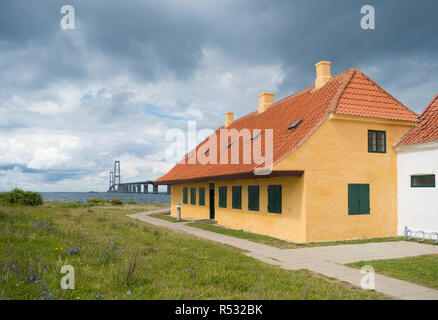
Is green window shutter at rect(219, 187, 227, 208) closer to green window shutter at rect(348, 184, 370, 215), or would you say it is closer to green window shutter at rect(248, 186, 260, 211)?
green window shutter at rect(248, 186, 260, 211)

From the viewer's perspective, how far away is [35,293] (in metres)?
5.52

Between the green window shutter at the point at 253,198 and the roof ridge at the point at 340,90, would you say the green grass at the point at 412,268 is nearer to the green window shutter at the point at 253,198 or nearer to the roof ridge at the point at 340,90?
the roof ridge at the point at 340,90

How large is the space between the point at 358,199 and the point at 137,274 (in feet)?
34.8

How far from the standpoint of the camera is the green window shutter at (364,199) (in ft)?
47.3

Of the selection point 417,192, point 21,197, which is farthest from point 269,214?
point 21,197

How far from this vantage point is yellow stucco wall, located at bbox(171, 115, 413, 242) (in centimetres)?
1346

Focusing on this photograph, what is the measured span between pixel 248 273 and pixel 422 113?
13029 millimetres

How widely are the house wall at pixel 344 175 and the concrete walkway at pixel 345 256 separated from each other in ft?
4.12

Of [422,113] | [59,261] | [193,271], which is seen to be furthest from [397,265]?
[422,113]

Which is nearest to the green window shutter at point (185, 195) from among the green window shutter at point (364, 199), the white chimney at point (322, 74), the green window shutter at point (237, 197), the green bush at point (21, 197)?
the green window shutter at point (237, 197)

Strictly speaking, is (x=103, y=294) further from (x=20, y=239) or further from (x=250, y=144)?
(x=250, y=144)

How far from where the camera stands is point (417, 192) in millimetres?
14297

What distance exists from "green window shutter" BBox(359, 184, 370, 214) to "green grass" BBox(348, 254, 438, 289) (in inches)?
158

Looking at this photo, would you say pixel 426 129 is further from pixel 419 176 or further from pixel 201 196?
pixel 201 196
